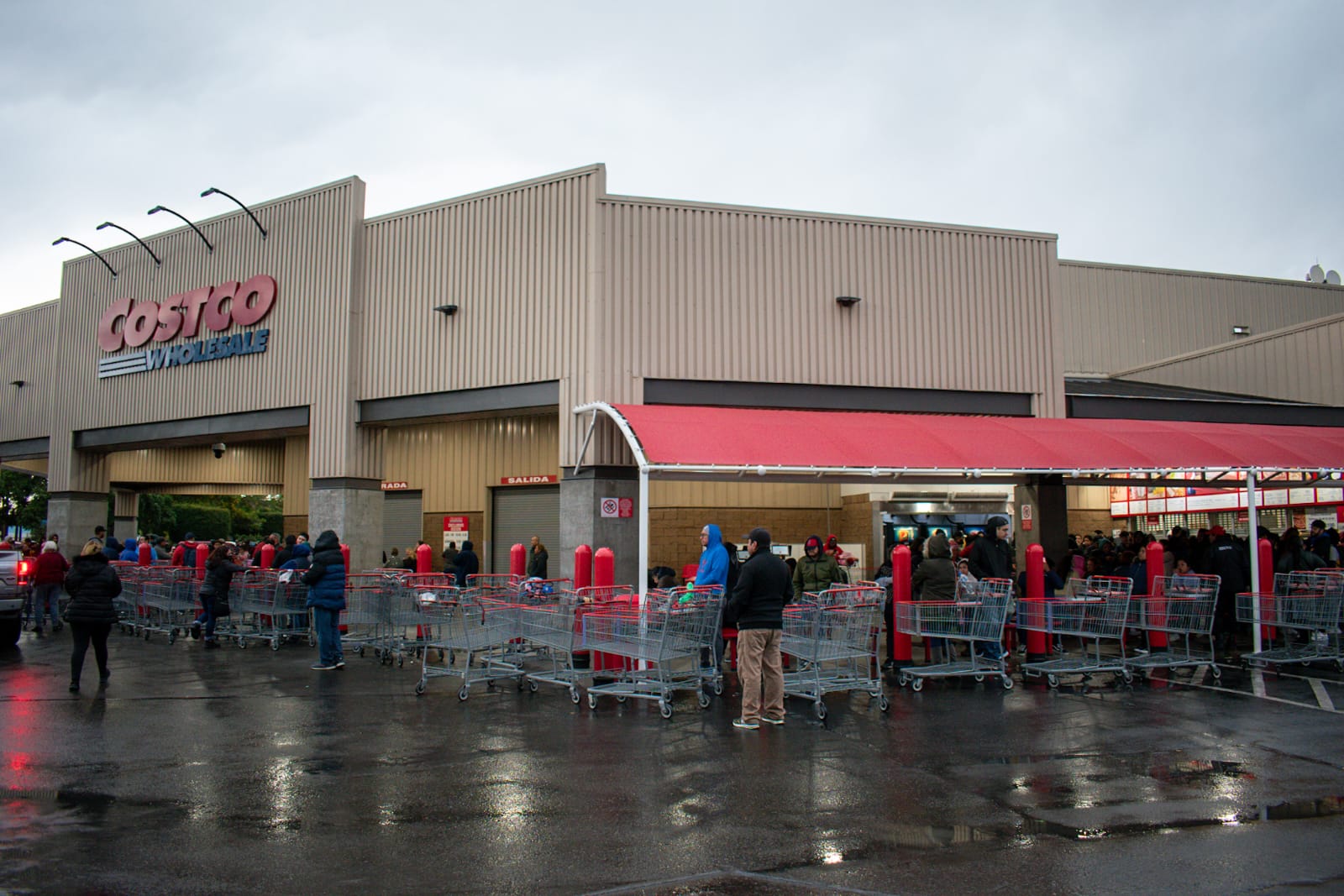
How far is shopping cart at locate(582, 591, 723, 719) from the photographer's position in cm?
1007

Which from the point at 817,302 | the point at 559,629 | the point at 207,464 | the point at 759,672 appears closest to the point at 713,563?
the point at 759,672

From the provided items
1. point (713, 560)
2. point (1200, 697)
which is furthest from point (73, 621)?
point (1200, 697)

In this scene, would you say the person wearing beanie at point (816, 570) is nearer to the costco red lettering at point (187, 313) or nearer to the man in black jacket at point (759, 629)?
the man in black jacket at point (759, 629)

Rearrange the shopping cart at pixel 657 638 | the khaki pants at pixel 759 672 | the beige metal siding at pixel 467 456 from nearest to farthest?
the khaki pants at pixel 759 672 → the shopping cart at pixel 657 638 → the beige metal siding at pixel 467 456

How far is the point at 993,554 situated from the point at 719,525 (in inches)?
402

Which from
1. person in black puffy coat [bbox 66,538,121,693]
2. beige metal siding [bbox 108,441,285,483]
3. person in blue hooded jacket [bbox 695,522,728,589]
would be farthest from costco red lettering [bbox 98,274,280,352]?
person in blue hooded jacket [bbox 695,522,728,589]

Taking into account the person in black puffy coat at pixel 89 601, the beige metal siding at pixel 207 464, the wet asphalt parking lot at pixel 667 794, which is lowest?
the wet asphalt parking lot at pixel 667 794

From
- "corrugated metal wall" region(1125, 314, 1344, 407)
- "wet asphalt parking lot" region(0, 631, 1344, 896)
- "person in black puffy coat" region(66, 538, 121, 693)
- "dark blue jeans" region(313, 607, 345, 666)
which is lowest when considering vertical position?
"wet asphalt parking lot" region(0, 631, 1344, 896)

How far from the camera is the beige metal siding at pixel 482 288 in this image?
19.1m

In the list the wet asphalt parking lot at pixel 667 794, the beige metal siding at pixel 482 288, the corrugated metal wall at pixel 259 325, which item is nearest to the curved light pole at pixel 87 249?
the corrugated metal wall at pixel 259 325

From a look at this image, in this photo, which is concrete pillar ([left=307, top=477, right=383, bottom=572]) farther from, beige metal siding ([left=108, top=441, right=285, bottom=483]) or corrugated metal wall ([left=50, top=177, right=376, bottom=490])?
beige metal siding ([left=108, top=441, right=285, bottom=483])

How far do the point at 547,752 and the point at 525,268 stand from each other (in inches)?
514

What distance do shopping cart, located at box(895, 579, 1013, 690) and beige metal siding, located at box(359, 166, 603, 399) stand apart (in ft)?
29.7

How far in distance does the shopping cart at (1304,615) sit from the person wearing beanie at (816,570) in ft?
17.2
